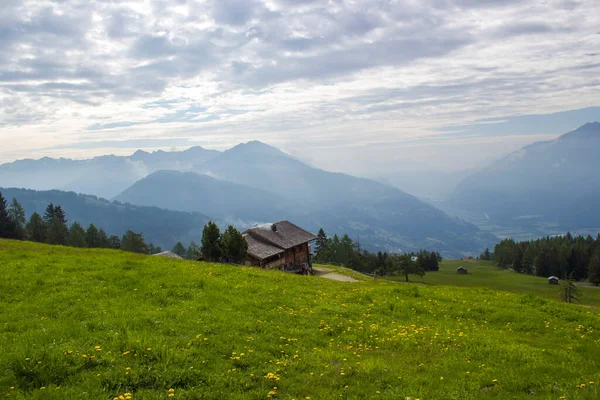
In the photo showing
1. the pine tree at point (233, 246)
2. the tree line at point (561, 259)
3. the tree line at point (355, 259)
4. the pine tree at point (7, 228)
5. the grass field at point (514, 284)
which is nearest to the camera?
the pine tree at point (233, 246)

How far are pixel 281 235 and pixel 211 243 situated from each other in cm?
Answer: 1916

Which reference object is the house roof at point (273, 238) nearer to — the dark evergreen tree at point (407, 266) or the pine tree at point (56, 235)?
the pine tree at point (56, 235)

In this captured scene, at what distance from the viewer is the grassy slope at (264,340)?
33.5ft

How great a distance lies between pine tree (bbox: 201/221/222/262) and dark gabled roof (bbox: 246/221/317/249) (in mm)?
13888

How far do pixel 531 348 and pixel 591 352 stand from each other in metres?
A: 2.03

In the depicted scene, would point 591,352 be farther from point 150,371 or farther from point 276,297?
point 150,371

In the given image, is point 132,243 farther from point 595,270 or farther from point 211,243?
point 595,270

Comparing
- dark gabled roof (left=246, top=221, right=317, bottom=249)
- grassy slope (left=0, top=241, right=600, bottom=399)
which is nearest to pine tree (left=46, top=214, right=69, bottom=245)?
dark gabled roof (left=246, top=221, right=317, bottom=249)

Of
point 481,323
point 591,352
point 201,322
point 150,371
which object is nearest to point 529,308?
point 481,323

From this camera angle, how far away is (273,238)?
6444 centimetres

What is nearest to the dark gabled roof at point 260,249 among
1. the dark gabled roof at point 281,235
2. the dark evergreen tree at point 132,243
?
the dark gabled roof at point 281,235

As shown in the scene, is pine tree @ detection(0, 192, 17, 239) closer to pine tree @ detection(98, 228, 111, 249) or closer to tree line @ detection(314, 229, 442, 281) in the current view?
pine tree @ detection(98, 228, 111, 249)

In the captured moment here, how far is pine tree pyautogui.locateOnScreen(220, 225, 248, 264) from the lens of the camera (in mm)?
50125

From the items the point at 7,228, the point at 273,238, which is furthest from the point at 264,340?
the point at 7,228
